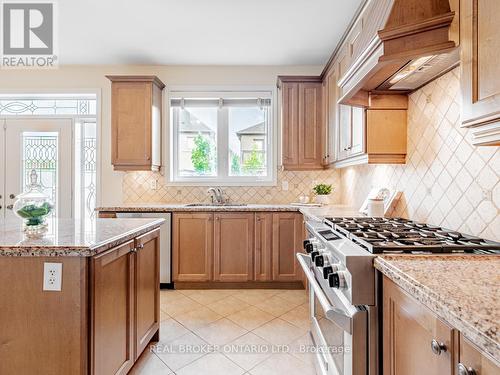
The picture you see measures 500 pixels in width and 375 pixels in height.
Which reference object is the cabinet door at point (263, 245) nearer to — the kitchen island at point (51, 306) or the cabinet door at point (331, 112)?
the cabinet door at point (331, 112)

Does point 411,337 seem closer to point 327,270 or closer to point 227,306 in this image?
point 327,270

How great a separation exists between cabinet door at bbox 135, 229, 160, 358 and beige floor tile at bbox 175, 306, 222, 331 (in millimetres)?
373

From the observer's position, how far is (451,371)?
2.29ft

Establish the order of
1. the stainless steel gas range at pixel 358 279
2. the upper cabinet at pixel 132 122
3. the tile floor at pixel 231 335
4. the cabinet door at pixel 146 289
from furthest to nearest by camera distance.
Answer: the upper cabinet at pixel 132 122 → the tile floor at pixel 231 335 → the cabinet door at pixel 146 289 → the stainless steel gas range at pixel 358 279

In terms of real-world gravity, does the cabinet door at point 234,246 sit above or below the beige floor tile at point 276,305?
above

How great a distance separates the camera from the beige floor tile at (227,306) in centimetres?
270

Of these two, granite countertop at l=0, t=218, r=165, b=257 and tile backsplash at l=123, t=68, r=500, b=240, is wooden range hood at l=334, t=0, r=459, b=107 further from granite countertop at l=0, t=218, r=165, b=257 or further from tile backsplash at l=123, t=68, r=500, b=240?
granite countertop at l=0, t=218, r=165, b=257

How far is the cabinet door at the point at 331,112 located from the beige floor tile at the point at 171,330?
2.13 m

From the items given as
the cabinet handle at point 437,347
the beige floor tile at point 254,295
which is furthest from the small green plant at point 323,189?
the cabinet handle at point 437,347

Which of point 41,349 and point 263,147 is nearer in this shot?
point 41,349

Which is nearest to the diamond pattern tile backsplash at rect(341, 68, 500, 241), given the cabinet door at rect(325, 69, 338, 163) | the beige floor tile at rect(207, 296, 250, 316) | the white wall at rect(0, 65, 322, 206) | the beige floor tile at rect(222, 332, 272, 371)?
the cabinet door at rect(325, 69, 338, 163)

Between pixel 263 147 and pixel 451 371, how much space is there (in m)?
3.34

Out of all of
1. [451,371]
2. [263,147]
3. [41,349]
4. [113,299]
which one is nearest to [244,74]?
[263,147]

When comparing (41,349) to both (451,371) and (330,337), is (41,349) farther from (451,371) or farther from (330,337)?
(451,371)
